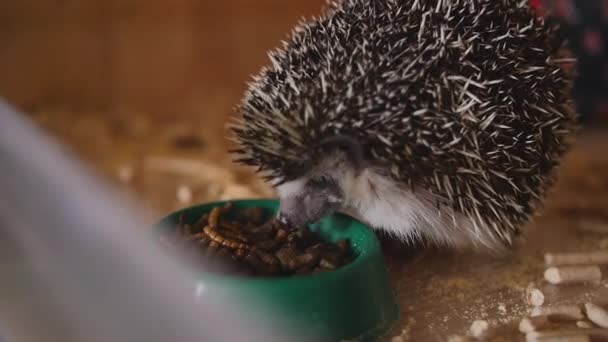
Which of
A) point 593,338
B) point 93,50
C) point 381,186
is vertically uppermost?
point 93,50

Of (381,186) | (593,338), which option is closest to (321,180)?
(381,186)

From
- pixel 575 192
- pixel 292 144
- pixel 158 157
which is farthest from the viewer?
pixel 158 157

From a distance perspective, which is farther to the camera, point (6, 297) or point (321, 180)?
point (321, 180)

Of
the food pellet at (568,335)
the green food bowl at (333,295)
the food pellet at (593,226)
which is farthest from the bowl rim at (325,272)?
the food pellet at (593,226)

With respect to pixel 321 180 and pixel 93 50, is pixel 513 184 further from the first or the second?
pixel 93 50

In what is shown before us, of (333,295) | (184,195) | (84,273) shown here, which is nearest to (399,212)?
(333,295)

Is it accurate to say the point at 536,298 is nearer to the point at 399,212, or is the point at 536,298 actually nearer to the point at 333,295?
the point at 399,212

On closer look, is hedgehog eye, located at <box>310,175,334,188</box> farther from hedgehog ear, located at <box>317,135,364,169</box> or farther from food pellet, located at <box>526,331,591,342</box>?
food pellet, located at <box>526,331,591,342</box>
